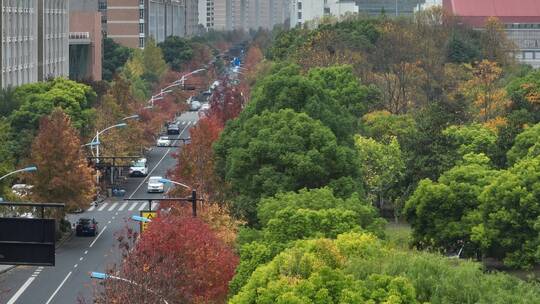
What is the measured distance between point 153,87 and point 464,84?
47.8 metres

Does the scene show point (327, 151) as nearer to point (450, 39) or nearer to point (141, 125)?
point (141, 125)

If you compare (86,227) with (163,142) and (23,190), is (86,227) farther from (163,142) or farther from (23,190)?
(163,142)

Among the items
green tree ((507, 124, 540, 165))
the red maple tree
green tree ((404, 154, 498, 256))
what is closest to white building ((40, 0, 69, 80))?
green tree ((507, 124, 540, 165))

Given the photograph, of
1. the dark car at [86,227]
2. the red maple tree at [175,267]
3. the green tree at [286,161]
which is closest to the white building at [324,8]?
the dark car at [86,227]

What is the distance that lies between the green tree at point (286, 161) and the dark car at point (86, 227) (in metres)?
11.7

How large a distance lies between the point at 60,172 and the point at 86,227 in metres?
2.80

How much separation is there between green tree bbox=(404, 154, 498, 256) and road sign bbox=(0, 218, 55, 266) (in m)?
19.7

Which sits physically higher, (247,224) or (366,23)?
(366,23)

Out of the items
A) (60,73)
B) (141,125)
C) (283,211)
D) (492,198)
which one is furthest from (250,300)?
(60,73)

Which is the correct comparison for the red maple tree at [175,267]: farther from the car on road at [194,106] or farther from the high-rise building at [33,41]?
the car on road at [194,106]

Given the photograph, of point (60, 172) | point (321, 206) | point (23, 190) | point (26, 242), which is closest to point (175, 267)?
point (26, 242)

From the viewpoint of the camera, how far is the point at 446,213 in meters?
53.4

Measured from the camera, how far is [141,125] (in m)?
94.6

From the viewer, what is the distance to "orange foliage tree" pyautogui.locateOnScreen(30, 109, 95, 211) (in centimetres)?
6538
